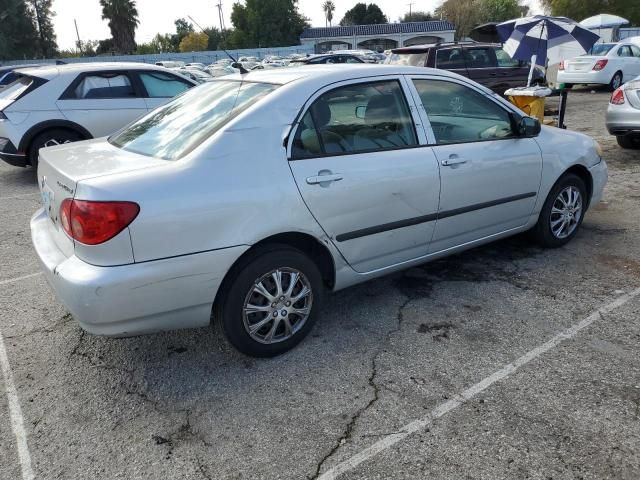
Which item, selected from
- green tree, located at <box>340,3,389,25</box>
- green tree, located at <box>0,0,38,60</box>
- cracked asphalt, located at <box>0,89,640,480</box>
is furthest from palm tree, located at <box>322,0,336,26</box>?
cracked asphalt, located at <box>0,89,640,480</box>

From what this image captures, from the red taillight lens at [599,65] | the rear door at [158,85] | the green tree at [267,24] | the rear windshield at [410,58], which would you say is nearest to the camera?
the rear door at [158,85]

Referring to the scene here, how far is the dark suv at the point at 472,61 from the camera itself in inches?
493

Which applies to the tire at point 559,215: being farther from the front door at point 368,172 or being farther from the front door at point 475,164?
the front door at point 368,172

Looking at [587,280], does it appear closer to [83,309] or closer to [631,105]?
[83,309]

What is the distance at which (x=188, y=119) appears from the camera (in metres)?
3.33

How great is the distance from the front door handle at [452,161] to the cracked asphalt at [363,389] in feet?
3.11

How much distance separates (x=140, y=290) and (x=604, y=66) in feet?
61.4

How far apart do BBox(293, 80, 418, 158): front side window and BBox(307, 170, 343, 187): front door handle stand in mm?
134

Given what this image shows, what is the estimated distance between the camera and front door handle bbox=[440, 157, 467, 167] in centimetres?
362

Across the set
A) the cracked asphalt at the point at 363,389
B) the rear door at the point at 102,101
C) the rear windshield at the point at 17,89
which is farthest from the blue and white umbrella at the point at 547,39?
the rear windshield at the point at 17,89

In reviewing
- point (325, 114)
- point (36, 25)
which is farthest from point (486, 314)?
point (36, 25)

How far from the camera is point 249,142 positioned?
2.91 meters

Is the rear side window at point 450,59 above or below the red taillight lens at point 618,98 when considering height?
above

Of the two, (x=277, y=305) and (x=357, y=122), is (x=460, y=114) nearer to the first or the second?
(x=357, y=122)
